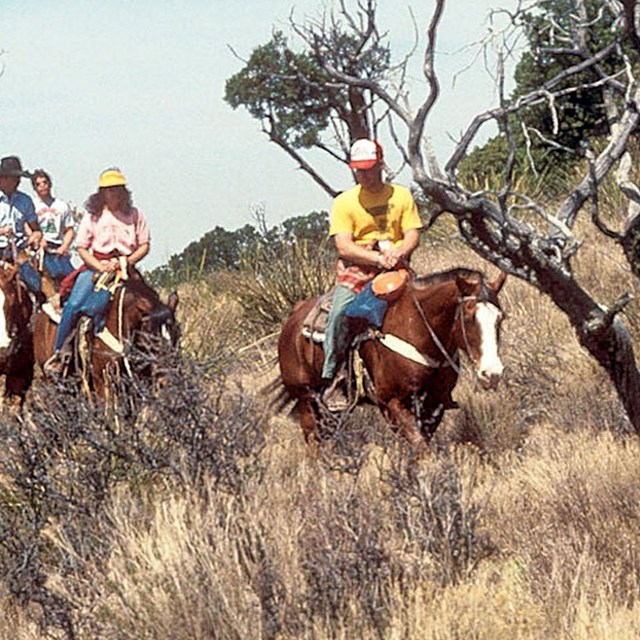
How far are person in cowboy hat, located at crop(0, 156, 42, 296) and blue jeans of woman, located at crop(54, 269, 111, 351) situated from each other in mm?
2144

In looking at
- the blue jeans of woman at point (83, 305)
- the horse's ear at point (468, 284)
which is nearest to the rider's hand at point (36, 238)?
the blue jeans of woman at point (83, 305)

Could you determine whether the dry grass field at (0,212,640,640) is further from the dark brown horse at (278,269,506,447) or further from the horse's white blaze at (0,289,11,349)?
the horse's white blaze at (0,289,11,349)

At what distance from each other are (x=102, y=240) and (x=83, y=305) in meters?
0.56

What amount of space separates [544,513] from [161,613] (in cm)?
261

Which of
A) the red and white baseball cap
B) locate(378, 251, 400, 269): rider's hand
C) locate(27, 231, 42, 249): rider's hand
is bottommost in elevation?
locate(378, 251, 400, 269): rider's hand

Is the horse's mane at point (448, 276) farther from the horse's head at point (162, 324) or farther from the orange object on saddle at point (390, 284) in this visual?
the horse's head at point (162, 324)

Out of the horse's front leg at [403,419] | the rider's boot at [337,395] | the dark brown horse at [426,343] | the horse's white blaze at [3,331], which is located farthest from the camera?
the horse's white blaze at [3,331]

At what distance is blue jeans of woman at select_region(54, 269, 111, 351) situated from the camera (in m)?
11.9

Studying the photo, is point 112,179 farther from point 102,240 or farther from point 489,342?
point 489,342

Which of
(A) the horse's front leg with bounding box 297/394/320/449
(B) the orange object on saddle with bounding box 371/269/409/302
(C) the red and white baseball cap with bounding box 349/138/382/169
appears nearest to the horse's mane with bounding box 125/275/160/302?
(A) the horse's front leg with bounding box 297/394/320/449

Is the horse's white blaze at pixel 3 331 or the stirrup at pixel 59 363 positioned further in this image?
the horse's white blaze at pixel 3 331

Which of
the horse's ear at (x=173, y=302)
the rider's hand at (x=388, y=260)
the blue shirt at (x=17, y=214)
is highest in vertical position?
the blue shirt at (x=17, y=214)

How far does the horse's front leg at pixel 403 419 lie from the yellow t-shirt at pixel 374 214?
119cm

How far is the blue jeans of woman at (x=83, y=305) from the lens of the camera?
11906 millimetres
